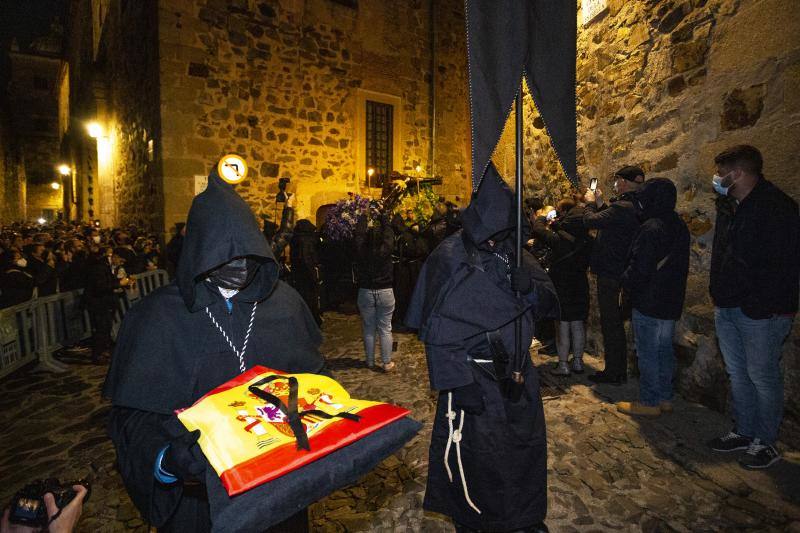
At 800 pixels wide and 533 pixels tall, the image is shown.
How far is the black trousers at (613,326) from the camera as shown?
5223 millimetres

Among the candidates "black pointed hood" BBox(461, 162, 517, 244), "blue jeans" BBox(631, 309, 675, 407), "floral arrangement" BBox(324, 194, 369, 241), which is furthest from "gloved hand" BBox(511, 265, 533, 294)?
"floral arrangement" BBox(324, 194, 369, 241)

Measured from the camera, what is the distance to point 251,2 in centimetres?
1021

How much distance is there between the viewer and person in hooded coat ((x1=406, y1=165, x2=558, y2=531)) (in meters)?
2.42

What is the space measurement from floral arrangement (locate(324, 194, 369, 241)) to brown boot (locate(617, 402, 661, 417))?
514 centimetres

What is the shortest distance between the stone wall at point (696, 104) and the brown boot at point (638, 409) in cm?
69

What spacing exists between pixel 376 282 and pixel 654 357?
342 cm

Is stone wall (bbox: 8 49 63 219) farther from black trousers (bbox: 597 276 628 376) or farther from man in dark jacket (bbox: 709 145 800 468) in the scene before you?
man in dark jacket (bbox: 709 145 800 468)

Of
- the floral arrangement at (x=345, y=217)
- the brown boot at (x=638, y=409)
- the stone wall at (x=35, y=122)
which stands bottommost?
the brown boot at (x=638, y=409)

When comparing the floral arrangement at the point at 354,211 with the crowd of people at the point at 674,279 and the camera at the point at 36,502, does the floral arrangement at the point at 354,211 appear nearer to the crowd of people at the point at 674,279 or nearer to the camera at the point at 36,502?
the crowd of people at the point at 674,279

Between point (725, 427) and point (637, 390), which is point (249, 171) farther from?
point (725, 427)

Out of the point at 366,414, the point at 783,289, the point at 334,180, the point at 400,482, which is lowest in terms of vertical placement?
the point at 400,482

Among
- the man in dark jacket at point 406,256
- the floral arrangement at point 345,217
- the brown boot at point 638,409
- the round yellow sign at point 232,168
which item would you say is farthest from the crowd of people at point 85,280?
the brown boot at point 638,409

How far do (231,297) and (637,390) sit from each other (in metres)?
4.99

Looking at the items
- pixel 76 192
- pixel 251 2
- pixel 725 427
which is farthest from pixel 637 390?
pixel 76 192
